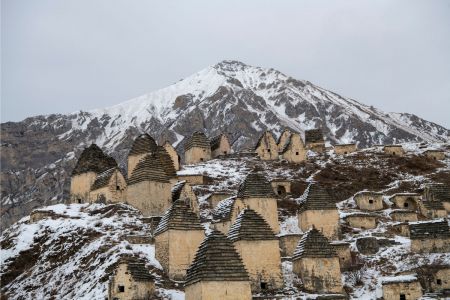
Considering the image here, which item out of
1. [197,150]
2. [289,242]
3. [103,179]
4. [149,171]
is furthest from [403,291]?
[197,150]

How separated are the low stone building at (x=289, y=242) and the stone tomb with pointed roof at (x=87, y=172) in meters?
19.5

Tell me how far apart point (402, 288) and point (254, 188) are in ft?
46.8

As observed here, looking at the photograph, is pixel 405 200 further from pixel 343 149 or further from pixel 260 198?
pixel 343 149

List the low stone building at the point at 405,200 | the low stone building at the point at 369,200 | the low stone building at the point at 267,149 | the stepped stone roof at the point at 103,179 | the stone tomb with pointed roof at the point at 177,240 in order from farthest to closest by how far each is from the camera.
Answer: the low stone building at the point at 267,149
the low stone building at the point at 405,200
the low stone building at the point at 369,200
the stepped stone roof at the point at 103,179
the stone tomb with pointed roof at the point at 177,240

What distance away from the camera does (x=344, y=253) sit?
45.6 metres

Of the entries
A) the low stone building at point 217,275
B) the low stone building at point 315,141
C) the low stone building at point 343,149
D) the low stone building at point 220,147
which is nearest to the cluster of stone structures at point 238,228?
the low stone building at point 217,275

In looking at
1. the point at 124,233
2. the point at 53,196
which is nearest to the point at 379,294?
the point at 124,233

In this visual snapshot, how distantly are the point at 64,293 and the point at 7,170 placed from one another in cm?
16215

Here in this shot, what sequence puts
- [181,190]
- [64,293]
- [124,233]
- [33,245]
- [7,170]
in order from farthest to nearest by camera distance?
[7,170] < [181,190] < [33,245] < [124,233] < [64,293]

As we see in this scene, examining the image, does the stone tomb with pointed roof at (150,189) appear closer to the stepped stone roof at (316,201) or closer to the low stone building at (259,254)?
the low stone building at (259,254)

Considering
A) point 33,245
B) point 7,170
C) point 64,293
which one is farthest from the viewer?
point 7,170

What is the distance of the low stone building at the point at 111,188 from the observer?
2042 inches

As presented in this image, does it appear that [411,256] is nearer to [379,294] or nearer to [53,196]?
[379,294]

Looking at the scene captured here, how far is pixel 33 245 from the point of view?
46.2 metres
